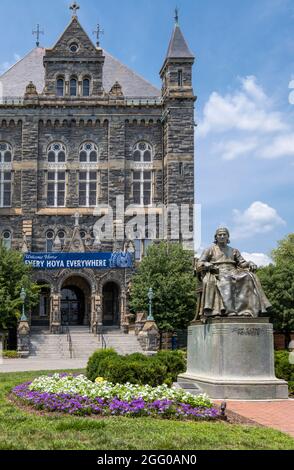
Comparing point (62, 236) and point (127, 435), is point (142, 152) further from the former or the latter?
point (127, 435)

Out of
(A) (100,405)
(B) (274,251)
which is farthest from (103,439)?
(B) (274,251)

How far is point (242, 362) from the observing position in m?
13.0

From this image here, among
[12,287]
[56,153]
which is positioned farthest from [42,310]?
[56,153]

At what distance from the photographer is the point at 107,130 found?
171 feet

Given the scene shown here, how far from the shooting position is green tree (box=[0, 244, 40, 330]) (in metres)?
39.7

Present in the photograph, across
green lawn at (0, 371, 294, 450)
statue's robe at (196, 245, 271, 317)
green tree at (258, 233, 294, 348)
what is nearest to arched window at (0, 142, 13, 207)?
green tree at (258, 233, 294, 348)

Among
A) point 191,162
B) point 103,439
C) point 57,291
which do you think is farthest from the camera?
point 191,162

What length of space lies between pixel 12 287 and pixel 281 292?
1818cm

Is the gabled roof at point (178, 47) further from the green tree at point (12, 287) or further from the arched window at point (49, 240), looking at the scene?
the green tree at point (12, 287)

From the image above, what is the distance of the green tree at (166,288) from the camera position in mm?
41656

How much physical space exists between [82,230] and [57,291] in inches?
270

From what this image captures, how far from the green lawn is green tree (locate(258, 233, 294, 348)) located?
3290cm

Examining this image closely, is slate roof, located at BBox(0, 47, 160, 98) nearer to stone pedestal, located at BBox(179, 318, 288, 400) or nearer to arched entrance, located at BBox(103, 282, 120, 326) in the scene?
arched entrance, located at BBox(103, 282, 120, 326)

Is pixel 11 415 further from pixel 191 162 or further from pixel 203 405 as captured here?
pixel 191 162
